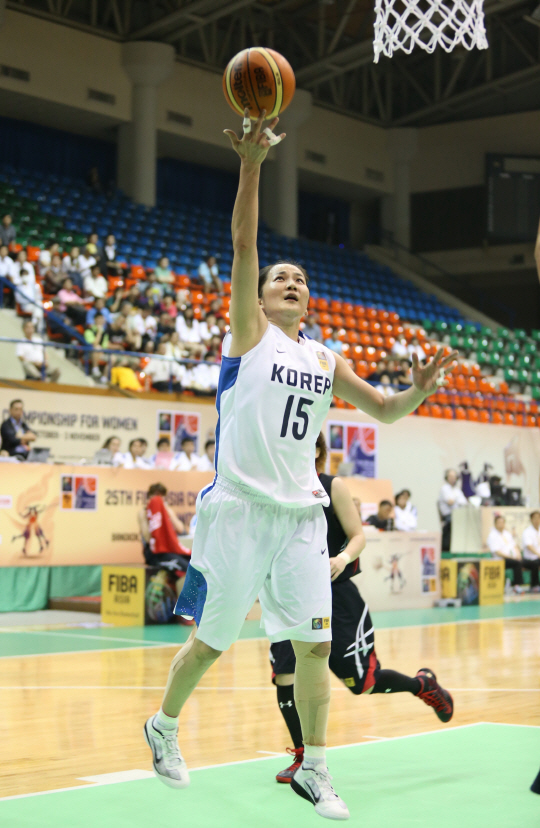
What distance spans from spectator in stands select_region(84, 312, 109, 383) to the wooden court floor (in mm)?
4922

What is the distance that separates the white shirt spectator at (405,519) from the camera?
15.3 m

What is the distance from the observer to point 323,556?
414 centimetres

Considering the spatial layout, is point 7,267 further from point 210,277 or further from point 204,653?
point 204,653

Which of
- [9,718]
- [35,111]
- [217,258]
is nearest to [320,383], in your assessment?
[9,718]

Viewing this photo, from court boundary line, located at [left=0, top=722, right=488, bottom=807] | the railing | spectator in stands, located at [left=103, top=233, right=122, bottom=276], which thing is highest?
spectator in stands, located at [left=103, top=233, right=122, bottom=276]

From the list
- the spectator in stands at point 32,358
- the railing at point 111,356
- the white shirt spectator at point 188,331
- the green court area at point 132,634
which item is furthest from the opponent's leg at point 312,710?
the white shirt spectator at point 188,331

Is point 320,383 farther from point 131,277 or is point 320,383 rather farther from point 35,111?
point 35,111

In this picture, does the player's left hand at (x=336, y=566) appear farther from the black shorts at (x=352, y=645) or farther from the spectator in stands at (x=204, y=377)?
the spectator in stands at (x=204, y=377)

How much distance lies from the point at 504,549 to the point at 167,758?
13501mm

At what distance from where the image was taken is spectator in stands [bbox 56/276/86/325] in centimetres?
1609

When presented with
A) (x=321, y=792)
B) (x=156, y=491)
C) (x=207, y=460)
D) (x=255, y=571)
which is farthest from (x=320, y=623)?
(x=207, y=460)

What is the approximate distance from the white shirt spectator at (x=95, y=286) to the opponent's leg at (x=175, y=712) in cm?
1344

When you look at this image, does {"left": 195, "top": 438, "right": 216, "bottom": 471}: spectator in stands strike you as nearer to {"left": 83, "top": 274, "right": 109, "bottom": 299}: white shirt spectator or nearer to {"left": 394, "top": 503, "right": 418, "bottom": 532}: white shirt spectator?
{"left": 394, "top": 503, "right": 418, "bottom": 532}: white shirt spectator

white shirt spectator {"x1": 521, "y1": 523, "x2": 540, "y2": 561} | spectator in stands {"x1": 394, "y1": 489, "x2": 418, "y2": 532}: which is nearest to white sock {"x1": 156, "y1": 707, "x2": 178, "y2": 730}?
spectator in stands {"x1": 394, "y1": 489, "x2": 418, "y2": 532}
